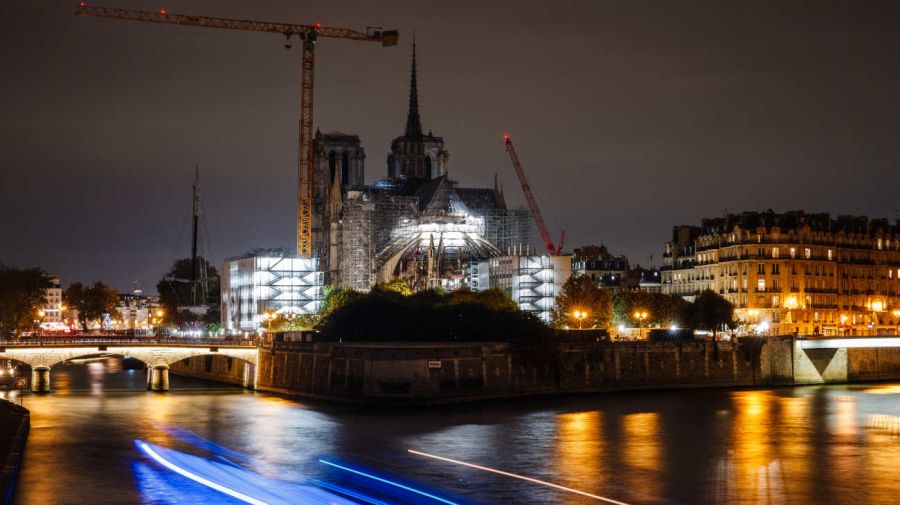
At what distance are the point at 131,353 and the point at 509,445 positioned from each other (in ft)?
117

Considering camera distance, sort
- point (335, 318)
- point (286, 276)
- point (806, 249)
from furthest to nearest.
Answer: point (286, 276) → point (806, 249) → point (335, 318)

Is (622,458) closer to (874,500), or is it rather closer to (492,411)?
(874,500)

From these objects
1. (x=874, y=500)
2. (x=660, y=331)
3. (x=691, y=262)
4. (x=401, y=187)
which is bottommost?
(x=874, y=500)

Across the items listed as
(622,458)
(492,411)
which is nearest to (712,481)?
(622,458)

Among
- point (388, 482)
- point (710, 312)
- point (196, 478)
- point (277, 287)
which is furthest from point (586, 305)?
point (196, 478)

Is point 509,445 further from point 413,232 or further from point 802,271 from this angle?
point 413,232

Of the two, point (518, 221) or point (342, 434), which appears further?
point (518, 221)

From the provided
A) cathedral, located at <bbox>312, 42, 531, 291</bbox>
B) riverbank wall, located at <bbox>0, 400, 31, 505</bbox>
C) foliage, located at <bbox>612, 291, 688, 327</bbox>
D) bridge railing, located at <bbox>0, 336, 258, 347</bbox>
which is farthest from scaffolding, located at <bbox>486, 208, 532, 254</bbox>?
riverbank wall, located at <bbox>0, 400, 31, 505</bbox>

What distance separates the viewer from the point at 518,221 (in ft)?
432

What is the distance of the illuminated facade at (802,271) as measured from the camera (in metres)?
103

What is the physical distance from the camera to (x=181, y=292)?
550ft

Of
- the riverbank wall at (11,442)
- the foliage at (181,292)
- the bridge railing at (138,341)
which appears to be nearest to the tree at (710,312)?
the bridge railing at (138,341)

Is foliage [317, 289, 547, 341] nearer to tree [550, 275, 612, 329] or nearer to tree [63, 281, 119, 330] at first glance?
tree [550, 275, 612, 329]

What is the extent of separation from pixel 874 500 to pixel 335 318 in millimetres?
46733
